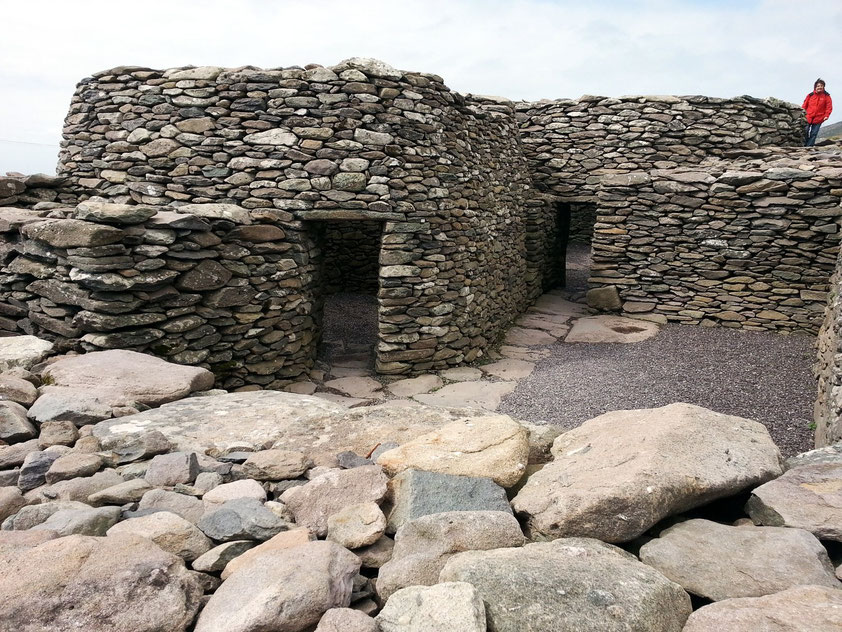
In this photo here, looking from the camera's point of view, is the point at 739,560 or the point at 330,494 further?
the point at 330,494

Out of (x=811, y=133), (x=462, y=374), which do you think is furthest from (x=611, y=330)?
(x=811, y=133)

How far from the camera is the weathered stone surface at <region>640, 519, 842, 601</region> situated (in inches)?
59.4

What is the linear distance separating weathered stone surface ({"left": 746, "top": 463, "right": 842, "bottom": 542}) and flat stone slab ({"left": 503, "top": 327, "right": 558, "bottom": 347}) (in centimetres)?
676

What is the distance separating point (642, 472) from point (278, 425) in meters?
2.05

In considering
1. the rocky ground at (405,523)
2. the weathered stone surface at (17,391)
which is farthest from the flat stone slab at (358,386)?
the weathered stone surface at (17,391)

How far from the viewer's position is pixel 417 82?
675 cm

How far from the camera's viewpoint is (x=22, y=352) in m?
4.03

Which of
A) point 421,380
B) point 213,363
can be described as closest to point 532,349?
point 421,380

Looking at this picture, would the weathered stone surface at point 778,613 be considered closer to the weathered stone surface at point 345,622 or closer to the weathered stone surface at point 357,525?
the weathered stone surface at point 345,622

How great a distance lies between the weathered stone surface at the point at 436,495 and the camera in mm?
1952

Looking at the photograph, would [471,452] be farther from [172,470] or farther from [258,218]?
[258,218]

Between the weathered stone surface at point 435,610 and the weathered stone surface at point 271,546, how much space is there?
1.44ft

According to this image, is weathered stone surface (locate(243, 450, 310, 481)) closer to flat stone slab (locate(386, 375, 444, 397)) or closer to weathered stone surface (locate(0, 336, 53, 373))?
weathered stone surface (locate(0, 336, 53, 373))

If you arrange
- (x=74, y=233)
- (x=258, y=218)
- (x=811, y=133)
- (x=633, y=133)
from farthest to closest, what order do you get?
1. (x=811, y=133)
2. (x=633, y=133)
3. (x=258, y=218)
4. (x=74, y=233)
